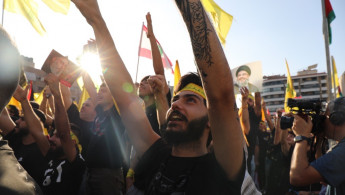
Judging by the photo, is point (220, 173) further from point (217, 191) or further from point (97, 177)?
point (97, 177)

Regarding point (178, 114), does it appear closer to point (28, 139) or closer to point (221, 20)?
point (28, 139)

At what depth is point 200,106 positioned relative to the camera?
204 cm

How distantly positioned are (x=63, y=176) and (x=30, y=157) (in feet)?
2.35

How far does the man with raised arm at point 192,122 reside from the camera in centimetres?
141

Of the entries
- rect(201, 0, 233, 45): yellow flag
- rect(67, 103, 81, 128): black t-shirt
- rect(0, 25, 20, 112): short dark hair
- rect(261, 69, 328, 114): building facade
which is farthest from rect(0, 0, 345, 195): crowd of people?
rect(261, 69, 328, 114): building facade

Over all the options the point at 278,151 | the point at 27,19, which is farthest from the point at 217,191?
the point at 278,151

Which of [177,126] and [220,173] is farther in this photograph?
[177,126]

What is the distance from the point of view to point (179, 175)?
1683 mm

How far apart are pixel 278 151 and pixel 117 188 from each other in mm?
3998

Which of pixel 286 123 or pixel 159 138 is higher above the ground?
pixel 159 138

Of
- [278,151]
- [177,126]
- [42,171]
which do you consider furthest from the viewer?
[278,151]

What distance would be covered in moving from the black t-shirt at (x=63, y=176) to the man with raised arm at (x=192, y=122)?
5.24 feet

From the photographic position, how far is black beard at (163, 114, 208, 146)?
6.25ft

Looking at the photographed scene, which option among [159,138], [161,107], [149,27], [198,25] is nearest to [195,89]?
[159,138]
